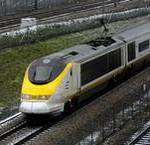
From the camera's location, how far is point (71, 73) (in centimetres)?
2298

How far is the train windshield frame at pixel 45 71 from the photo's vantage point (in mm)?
22312

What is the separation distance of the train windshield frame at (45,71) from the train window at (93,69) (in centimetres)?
154

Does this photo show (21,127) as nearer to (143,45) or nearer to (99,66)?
(99,66)

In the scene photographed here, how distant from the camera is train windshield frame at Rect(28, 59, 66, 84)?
22312 mm

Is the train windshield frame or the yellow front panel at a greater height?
the train windshield frame

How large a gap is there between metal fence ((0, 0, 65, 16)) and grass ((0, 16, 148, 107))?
56.0ft

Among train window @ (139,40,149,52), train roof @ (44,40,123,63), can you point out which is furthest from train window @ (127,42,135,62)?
train roof @ (44,40,123,63)

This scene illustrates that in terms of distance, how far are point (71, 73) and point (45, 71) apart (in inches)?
44.4

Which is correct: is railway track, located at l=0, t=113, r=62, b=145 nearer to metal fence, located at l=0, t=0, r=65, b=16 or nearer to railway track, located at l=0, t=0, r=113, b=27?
railway track, located at l=0, t=0, r=113, b=27

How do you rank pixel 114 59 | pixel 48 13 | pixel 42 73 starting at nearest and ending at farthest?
pixel 42 73 < pixel 114 59 < pixel 48 13

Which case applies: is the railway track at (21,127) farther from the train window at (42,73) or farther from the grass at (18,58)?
the grass at (18,58)

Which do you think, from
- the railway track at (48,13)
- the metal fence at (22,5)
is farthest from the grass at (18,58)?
the metal fence at (22,5)

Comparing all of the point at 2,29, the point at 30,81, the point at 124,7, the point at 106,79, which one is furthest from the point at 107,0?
the point at 30,81

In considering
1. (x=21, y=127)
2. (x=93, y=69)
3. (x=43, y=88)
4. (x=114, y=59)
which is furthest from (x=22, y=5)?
(x=43, y=88)
